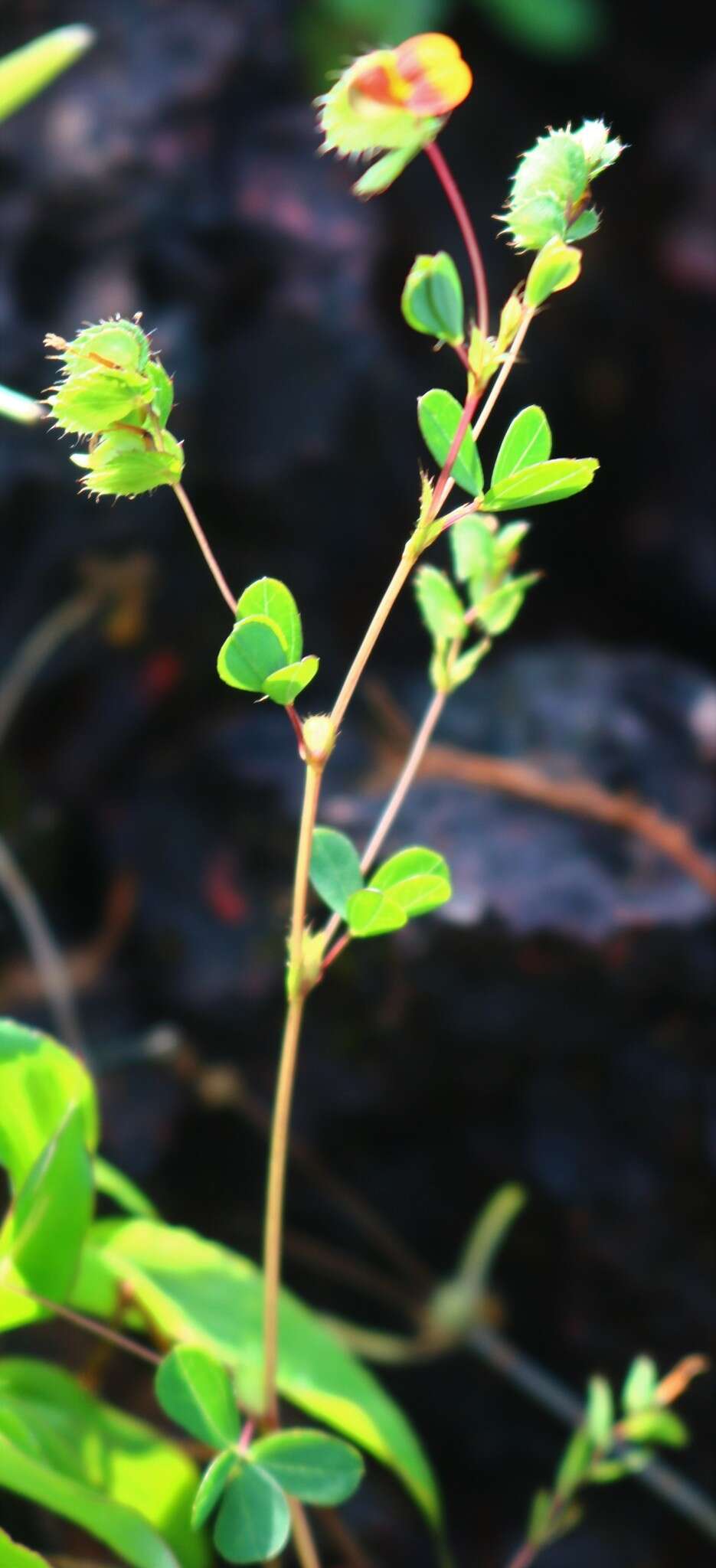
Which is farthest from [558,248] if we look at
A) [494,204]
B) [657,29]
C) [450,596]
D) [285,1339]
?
[657,29]

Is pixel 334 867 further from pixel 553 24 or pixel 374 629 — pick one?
pixel 553 24

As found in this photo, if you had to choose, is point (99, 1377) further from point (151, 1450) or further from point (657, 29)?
point (657, 29)

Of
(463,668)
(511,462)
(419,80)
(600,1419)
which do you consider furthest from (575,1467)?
(419,80)

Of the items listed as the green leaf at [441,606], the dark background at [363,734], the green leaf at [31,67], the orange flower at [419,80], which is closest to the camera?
the orange flower at [419,80]

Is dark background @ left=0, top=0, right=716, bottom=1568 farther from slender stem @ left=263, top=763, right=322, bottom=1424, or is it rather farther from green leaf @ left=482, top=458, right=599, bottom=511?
green leaf @ left=482, top=458, right=599, bottom=511

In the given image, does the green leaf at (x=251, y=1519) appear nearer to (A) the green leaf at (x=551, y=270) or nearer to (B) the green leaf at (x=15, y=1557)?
(B) the green leaf at (x=15, y=1557)

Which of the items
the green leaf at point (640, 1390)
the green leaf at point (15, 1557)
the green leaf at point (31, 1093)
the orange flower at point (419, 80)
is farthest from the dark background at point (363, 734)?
the orange flower at point (419, 80)

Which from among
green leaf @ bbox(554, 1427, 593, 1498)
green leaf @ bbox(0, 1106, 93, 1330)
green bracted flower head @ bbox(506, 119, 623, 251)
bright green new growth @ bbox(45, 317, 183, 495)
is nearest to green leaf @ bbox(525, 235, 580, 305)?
green bracted flower head @ bbox(506, 119, 623, 251)
